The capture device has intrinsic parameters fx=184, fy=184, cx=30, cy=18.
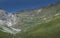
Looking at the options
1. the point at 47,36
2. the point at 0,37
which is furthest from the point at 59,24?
the point at 0,37

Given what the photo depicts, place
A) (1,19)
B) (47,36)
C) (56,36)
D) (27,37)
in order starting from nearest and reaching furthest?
(56,36)
(47,36)
(27,37)
(1,19)

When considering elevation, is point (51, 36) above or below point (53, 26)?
below

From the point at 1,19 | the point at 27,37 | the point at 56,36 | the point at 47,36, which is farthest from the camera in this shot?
the point at 1,19

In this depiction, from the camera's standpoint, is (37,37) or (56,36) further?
(37,37)

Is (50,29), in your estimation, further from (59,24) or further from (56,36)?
(56,36)

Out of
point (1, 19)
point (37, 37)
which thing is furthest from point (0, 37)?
point (1, 19)

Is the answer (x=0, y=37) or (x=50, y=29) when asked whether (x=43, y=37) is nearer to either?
(x=50, y=29)

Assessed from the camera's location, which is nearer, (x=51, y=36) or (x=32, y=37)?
(x=51, y=36)

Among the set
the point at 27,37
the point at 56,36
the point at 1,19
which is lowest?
the point at 56,36

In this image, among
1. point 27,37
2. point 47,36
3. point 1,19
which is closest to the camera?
point 47,36
